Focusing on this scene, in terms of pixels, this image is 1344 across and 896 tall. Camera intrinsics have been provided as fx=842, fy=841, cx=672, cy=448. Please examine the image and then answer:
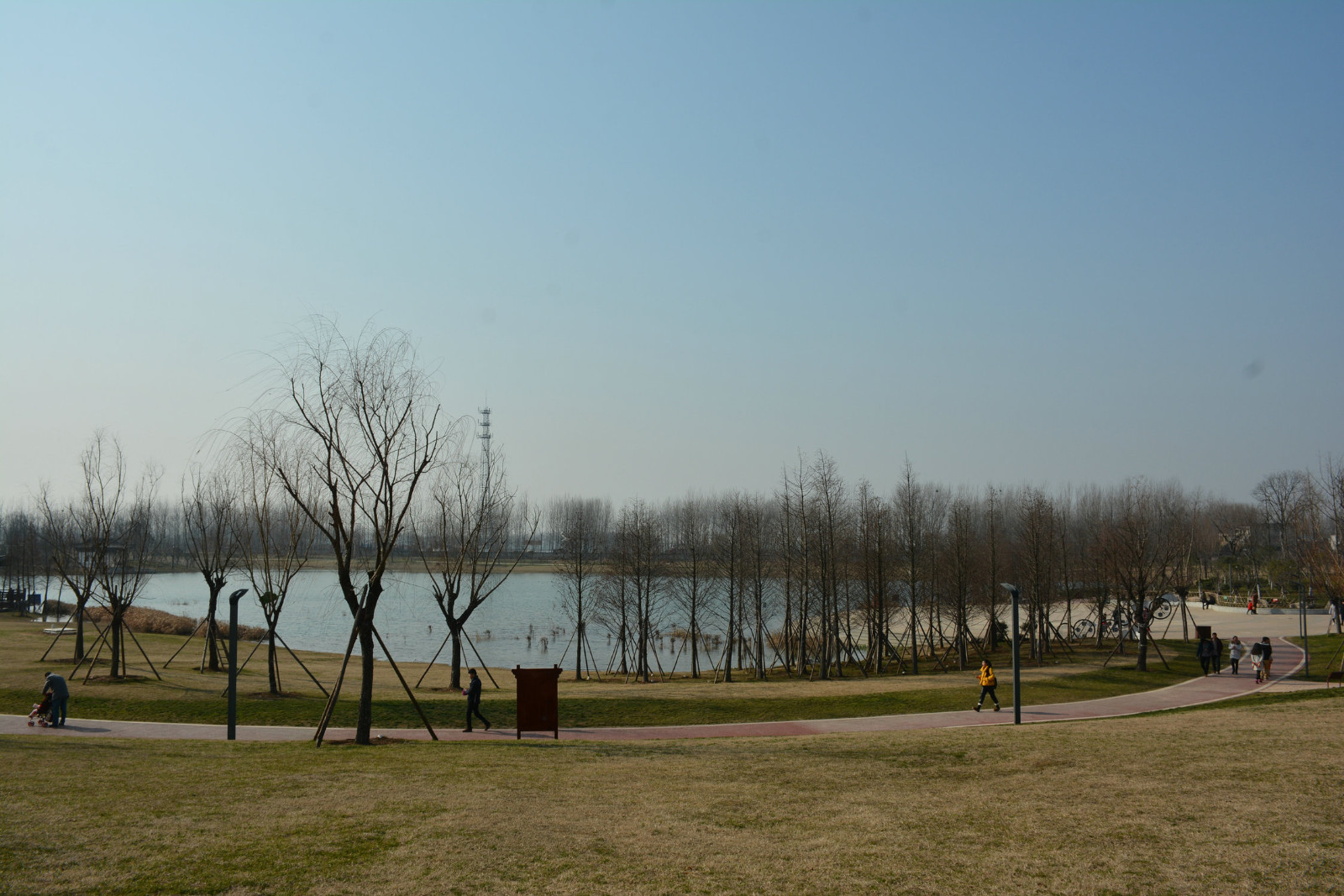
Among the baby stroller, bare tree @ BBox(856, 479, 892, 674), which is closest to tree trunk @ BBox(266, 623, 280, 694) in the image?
the baby stroller

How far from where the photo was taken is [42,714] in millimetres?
18500

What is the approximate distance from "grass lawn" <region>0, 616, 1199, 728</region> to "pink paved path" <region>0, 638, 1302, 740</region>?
0.86 metres

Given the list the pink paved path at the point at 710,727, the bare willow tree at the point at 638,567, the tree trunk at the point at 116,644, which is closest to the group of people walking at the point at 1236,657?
the pink paved path at the point at 710,727

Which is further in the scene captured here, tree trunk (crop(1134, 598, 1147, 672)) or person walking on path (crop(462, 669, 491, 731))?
tree trunk (crop(1134, 598, 1147, 672))

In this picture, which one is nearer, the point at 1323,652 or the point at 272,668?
the point at 272,668

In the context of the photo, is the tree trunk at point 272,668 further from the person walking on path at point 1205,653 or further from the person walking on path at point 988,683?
the person walking on path at point 1205,653

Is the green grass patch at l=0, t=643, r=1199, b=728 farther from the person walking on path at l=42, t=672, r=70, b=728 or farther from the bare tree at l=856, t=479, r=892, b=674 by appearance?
the bare tree at l=856, t=479, r=892, b=674

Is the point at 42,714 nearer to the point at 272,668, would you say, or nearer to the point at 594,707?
the point at 272,668

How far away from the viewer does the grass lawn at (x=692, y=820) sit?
7.45 meters

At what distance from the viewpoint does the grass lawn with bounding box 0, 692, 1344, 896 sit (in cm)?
745

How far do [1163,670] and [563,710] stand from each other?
2325 cm

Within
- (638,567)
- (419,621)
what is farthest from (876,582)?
(419,621)

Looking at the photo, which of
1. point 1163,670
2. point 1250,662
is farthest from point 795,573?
point 1250,662

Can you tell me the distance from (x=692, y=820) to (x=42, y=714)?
1674cm
